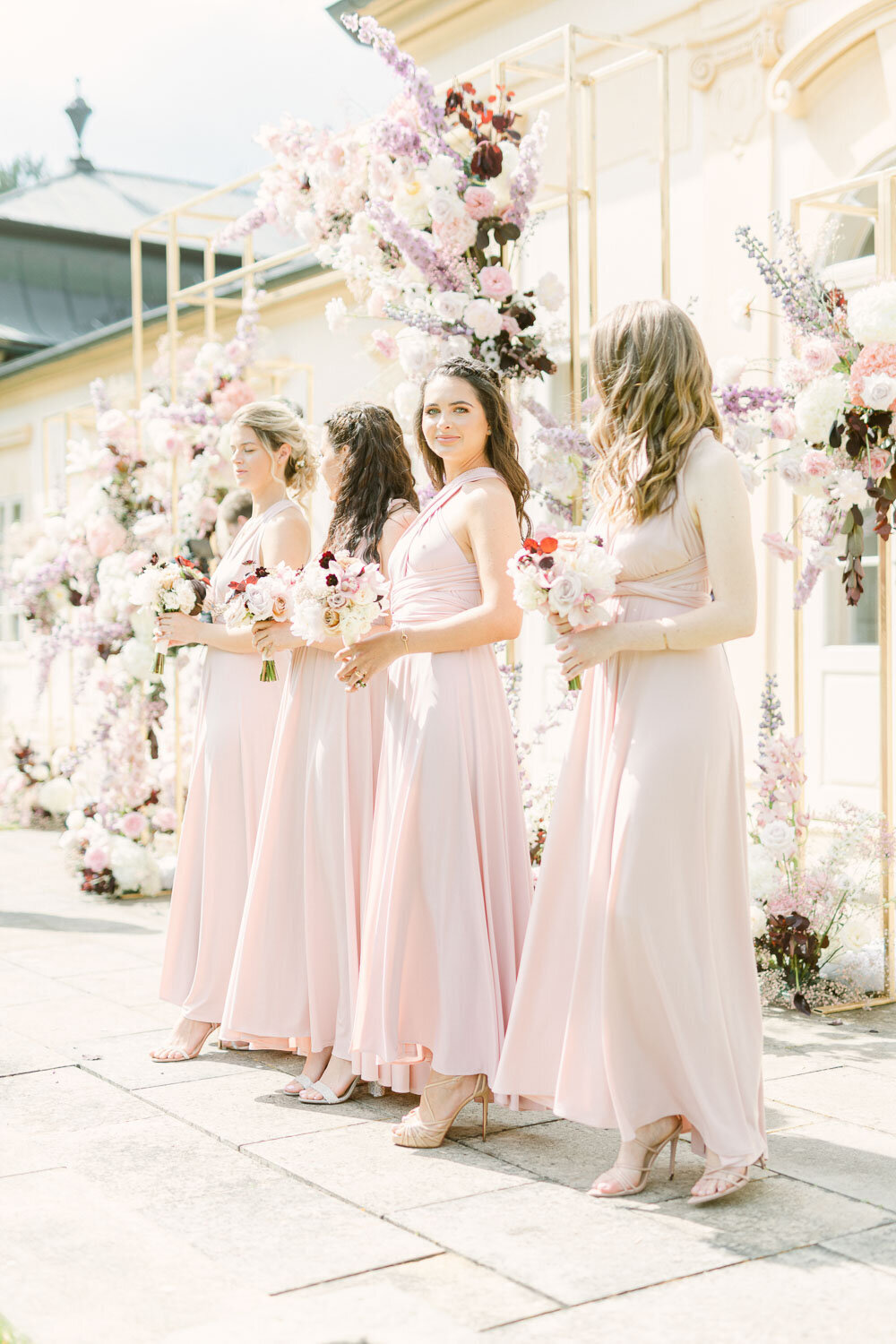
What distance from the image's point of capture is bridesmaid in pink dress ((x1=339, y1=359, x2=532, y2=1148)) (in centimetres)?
397

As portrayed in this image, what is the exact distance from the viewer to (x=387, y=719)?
4254 mm

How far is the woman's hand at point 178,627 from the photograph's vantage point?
16.5 ft

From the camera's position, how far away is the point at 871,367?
4.98m

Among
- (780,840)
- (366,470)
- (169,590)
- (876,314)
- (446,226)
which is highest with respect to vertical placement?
(446,226)

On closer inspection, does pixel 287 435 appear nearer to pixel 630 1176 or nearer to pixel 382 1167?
pixel 382 1167

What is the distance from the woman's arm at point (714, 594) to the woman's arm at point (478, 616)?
51 cm

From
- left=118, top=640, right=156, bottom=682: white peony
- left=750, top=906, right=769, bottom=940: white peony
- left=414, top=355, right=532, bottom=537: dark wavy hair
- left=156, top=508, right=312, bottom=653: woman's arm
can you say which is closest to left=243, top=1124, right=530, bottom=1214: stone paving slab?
left=156, top=508, right=312, bottom=653: woman's arm

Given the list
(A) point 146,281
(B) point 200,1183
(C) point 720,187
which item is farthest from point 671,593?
(A) point 146,281

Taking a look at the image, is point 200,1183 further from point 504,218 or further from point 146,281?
point 146,281

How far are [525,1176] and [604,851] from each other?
2.81 feet

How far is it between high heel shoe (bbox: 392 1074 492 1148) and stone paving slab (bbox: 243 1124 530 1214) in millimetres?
23

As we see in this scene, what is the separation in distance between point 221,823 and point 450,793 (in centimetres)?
126

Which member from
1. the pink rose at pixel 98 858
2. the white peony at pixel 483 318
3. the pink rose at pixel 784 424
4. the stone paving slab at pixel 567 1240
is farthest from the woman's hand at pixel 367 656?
the pink rose at pixel 98 858


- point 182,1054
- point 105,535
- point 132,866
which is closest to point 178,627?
point 182,1054
